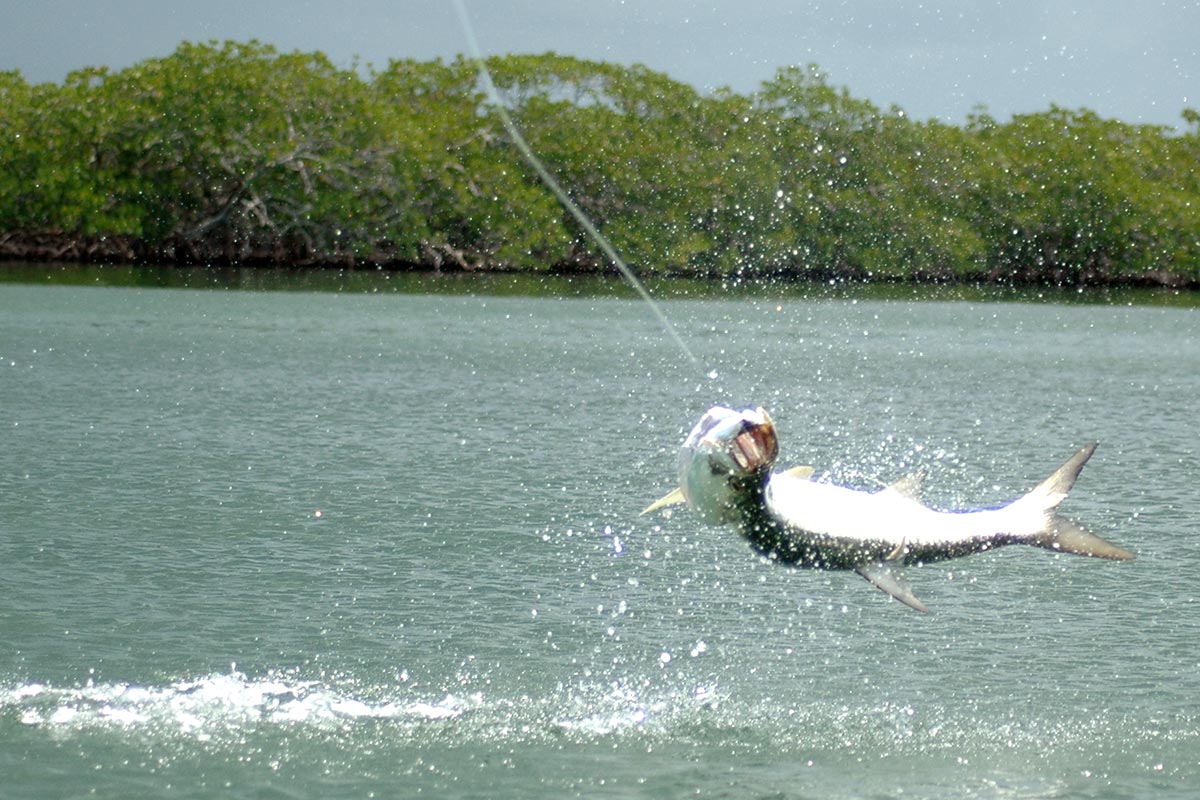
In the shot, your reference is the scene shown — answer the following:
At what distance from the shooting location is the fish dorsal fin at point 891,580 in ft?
30.6

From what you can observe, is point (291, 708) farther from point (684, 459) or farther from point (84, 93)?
point (84, 93)

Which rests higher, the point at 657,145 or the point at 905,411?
the point at 657,145

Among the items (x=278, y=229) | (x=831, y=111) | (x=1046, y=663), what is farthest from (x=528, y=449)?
(x=831, y=111)

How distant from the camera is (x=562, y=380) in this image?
38188 mm

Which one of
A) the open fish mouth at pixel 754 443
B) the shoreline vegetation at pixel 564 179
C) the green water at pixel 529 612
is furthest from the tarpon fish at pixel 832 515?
the shoreline vegetation at pixel 564 179

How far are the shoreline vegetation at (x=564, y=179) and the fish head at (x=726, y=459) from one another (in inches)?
3228

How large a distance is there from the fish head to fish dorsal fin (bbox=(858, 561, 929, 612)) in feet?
4.04

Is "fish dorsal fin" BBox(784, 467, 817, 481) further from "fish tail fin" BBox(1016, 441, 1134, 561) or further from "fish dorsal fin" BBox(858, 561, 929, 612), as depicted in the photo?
"fish tail fin" BBox(1016, 441, 1134, 561)

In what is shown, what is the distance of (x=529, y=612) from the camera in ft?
54.0

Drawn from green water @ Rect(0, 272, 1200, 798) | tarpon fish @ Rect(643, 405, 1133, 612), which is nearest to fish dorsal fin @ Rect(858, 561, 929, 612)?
tarpon fish @ Rect(643, 405, 1133, 612)

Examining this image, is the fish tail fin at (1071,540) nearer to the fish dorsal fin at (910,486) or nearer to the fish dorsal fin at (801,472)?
the fish dorsal fin at (910,486)

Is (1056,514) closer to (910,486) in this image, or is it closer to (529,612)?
(910,486)

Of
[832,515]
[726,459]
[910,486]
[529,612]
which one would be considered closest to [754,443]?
[726,459]

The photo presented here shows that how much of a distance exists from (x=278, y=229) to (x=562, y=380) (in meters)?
55.5
